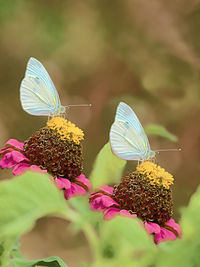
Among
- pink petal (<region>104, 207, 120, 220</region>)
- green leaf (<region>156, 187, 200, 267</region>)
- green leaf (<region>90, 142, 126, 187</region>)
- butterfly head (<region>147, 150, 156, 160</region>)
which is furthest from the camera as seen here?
butterfly head (<region>147, 150, 156, 160</region>)

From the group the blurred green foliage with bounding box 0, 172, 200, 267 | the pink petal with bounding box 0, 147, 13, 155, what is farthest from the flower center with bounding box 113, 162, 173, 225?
the blurred green foliage with bounding box 0, 172, 200, 267

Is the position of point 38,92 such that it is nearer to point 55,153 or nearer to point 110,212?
point 55,153

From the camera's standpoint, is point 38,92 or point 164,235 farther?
point 38,92

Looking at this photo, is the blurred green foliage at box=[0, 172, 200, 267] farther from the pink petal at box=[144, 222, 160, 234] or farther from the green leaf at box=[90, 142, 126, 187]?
the pink petal at box=[144, 222, 160, 234]

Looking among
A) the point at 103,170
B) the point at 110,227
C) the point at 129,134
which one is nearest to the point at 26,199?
the point at 110,227

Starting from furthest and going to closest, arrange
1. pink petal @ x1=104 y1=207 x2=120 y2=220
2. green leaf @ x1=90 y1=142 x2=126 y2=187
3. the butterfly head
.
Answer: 1. the butterfly head
2. pink petal @ x1=104 y1=207 x2=120 y2=220
3. green leaf @ x1=90 y1=142 x2=126 y2=187

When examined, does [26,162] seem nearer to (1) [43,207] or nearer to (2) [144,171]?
(2) [144,171]

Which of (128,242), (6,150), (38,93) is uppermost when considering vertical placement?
(38,93)

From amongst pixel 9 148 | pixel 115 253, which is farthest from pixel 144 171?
pixel 115 253
